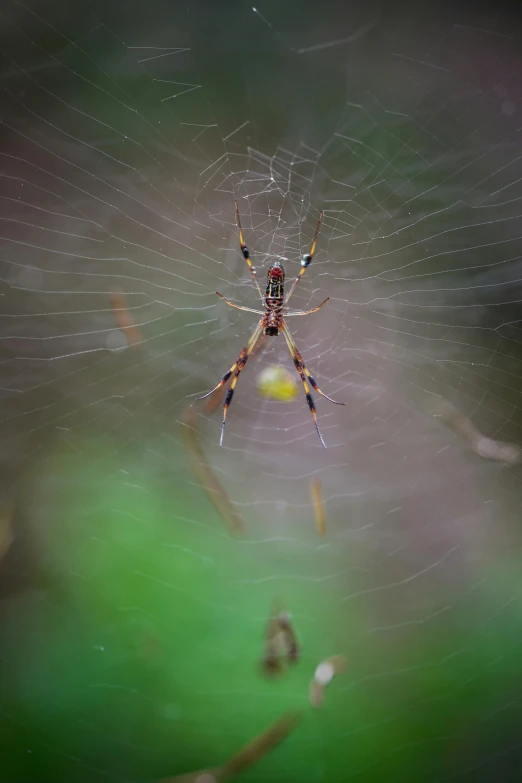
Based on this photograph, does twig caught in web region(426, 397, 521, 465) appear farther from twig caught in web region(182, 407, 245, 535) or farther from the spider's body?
twig caught in web region(182, 407, 245, 535)

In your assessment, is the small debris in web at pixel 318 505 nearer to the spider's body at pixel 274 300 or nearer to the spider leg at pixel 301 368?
the spider leg at pixel 301 368

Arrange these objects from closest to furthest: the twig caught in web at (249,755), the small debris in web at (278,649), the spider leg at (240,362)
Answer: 1. the twig caught in web at (249,755)
2. the small debris in web at (278,649)
3. the spider leg at (240,362)

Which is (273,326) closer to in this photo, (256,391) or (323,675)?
(256,391)

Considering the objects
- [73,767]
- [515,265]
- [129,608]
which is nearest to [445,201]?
[515,265]

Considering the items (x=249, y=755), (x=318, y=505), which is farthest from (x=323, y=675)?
(x=318, y=505)

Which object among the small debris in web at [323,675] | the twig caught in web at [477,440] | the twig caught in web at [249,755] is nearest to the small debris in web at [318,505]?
the small debris in web at [323,675]

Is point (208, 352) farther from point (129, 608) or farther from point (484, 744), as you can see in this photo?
point (484, 744)
